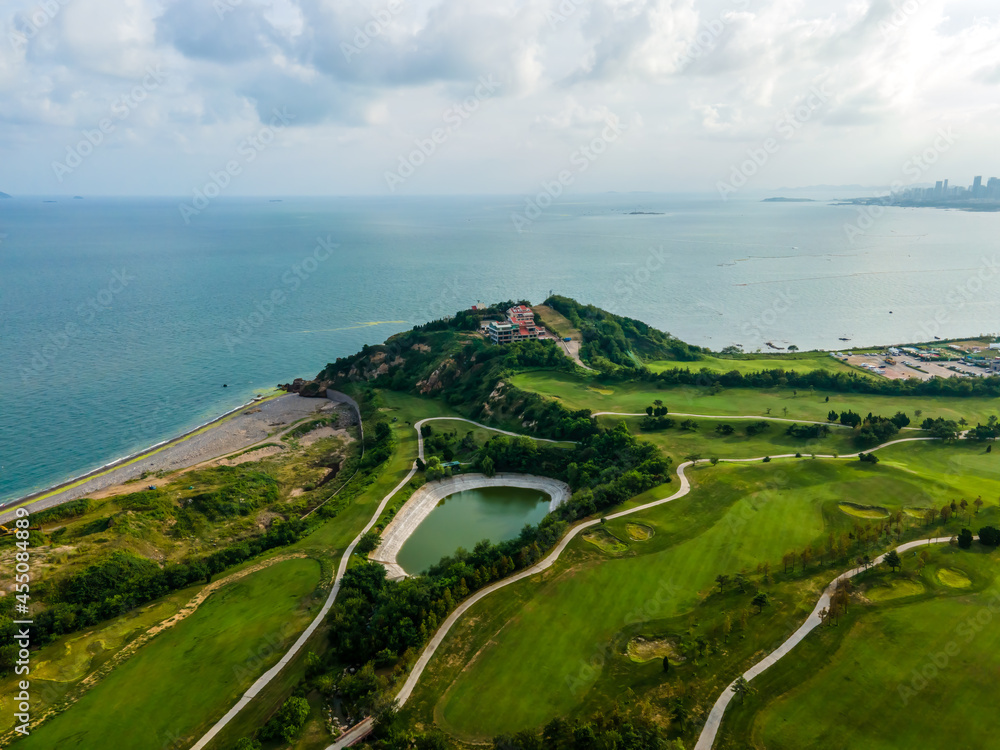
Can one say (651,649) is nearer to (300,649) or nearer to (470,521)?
(300,649)

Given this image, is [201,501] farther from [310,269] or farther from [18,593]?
[310,269]

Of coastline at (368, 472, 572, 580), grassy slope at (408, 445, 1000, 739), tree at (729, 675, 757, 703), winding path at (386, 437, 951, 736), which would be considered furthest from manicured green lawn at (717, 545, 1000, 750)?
coastline at (368, 472, 572, 580)

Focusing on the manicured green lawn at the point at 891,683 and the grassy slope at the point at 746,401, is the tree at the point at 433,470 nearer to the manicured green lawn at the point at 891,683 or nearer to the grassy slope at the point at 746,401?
the grassy slope at the point at 746,401

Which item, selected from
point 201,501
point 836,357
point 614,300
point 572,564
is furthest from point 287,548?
point 614,300

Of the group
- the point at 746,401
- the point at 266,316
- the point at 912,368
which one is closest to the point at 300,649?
the point at 746,401

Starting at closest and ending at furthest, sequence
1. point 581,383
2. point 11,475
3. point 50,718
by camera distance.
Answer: point 50,718, point 11,475, point 581,383

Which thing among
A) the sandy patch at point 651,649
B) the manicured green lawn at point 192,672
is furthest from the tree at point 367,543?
the sandy patch at point 651,649
